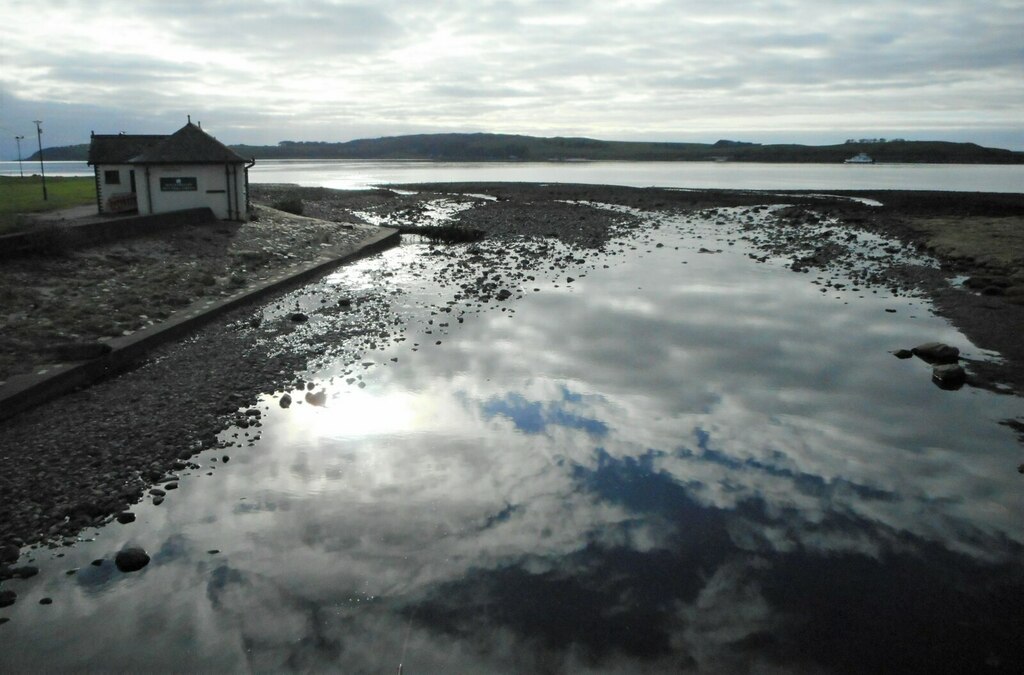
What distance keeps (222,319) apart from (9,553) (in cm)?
1084

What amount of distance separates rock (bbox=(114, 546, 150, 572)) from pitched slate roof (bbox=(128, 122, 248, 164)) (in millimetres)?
26379

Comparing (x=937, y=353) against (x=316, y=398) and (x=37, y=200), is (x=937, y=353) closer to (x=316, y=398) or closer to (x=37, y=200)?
(x=316, y=398)

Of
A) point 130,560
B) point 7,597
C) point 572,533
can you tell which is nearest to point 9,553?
point 7,597

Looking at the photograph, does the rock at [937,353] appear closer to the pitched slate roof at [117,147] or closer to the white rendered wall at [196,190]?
the white rendered wall at [196,190]

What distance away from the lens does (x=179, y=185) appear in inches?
1211

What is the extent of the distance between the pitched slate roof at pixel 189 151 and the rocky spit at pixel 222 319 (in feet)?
10.6

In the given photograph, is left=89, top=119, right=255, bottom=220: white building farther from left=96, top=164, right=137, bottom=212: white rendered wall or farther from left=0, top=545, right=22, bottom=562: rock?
left=0, top=545, right=22, bottom=562: rock

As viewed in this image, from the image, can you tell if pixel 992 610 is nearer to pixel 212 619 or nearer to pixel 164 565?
pixel 212 619

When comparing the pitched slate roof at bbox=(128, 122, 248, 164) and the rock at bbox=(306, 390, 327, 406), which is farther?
the pitched slate roof at bbox=(128, 122, 248, 164)

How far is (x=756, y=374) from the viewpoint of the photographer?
14984 millimetres

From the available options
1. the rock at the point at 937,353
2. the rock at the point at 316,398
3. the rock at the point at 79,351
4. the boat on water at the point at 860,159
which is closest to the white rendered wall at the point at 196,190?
the rock at the point at 79,351

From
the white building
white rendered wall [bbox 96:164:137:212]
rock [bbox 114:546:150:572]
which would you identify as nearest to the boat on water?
the white building

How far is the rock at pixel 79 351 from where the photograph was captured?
12781 mm

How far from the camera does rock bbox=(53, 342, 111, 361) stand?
12781 mm
